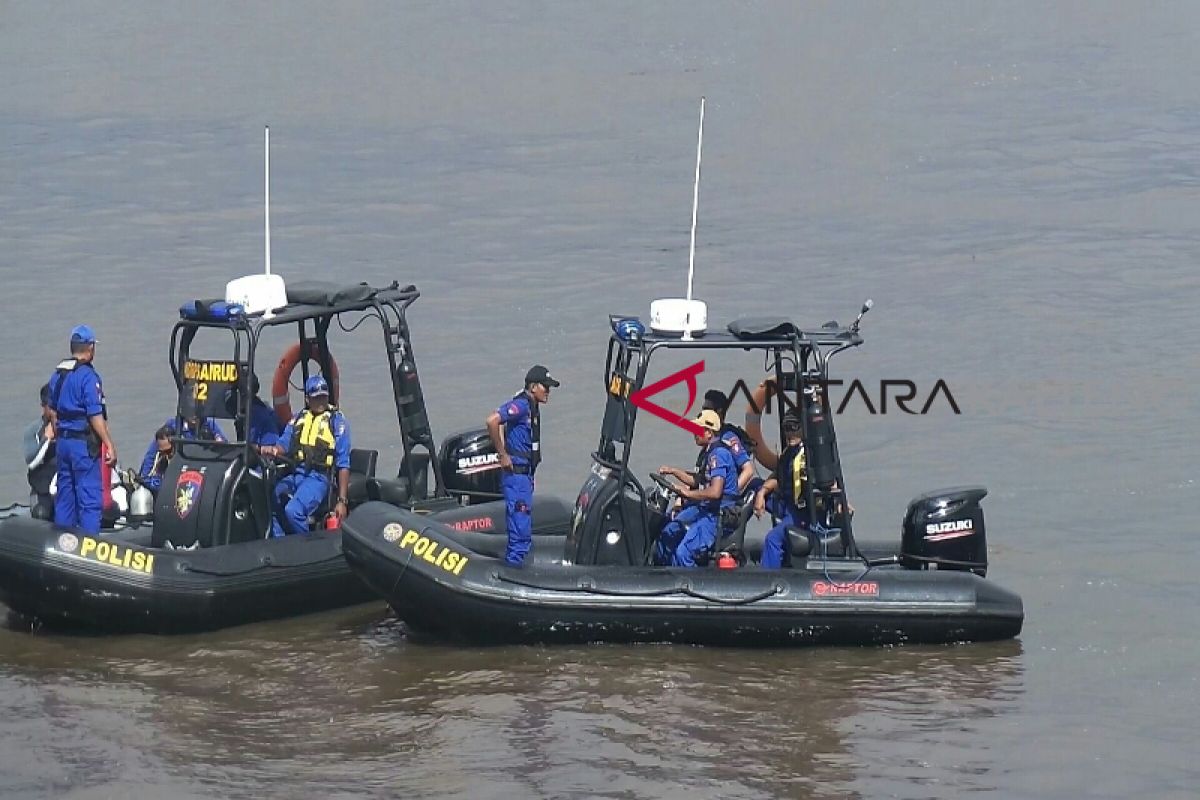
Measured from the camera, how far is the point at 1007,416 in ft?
53.6

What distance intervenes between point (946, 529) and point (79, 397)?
4762mm

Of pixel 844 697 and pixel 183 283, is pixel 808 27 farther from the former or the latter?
pixel 844 697

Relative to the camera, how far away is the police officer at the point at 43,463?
11336 mm

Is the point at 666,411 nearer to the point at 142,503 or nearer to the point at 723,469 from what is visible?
the point at 723,469

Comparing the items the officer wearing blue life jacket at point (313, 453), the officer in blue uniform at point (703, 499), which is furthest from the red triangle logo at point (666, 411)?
the officer wearing blue life jacket at point (313, 453)

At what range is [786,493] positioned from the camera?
11.1 meters

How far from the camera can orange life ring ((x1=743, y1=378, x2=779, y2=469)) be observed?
1118 cm

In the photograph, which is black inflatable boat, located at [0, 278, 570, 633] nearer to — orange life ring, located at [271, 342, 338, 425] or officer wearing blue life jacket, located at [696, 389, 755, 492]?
orange life ring, located at [271, 342, 338, 425]

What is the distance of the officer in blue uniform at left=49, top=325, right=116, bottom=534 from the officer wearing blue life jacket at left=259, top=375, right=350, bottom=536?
0.99m

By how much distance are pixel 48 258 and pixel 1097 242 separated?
11.1m

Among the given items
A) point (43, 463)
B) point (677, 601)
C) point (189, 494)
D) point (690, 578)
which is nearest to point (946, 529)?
point (690, 578)

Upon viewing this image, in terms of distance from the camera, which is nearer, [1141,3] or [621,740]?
[621,740]

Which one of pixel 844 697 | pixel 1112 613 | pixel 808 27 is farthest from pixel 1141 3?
pixel 844 697

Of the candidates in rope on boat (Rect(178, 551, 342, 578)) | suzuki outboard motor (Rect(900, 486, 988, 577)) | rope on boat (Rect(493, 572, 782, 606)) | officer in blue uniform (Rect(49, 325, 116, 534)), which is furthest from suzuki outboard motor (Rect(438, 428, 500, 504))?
suzuki outboard motor (Rect(900, 486, 988, 577))
